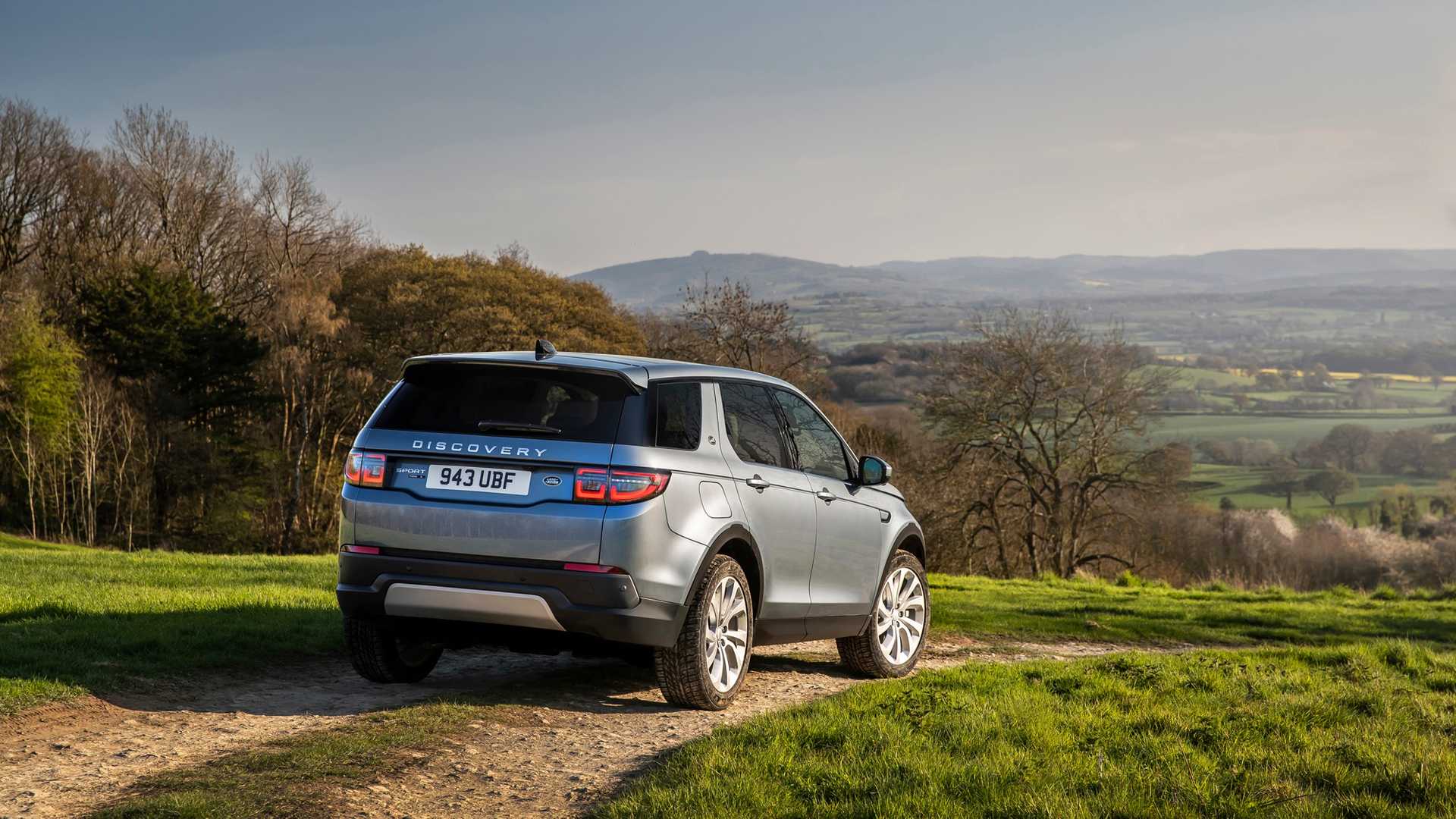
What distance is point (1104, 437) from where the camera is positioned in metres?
42.2

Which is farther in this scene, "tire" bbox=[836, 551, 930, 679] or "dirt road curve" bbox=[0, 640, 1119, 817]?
"tire" bbox=[836, 551, 930, 679]

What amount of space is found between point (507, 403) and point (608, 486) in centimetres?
84

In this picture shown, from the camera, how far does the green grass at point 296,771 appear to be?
4.77 metres

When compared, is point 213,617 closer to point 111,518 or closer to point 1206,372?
point 111,518

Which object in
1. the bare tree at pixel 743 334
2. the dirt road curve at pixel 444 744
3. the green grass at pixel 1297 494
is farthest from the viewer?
the green grass at pixel 1297 494

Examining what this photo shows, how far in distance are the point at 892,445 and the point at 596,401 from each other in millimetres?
42451

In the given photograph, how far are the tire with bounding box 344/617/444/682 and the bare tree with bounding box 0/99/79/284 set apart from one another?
177ft

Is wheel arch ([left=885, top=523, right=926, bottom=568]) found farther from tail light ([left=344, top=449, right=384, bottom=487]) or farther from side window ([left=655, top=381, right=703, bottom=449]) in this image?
tail light ([left=344, top=449, right=384, bottom=487])

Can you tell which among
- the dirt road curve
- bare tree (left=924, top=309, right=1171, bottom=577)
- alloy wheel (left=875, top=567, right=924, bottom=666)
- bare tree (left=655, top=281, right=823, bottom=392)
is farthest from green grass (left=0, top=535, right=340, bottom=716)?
bare tree (left=655, top=281, right=823, bottom=392)

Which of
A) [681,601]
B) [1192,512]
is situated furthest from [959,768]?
[1192,512]

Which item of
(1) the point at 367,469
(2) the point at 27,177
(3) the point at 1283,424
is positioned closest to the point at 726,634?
(1) the point at 367,469

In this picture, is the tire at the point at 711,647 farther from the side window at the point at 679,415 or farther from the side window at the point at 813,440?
the side window at the point at 813,440

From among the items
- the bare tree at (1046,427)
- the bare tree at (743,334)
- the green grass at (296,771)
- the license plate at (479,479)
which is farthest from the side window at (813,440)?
the bare tree at (743,334)

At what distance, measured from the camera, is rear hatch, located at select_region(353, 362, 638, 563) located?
252 inches
